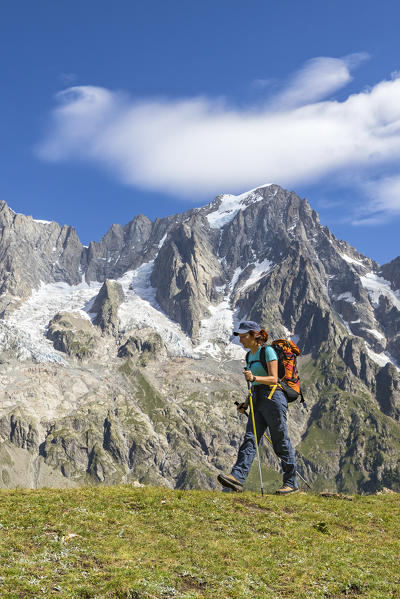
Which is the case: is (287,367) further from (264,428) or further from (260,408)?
(264,428)

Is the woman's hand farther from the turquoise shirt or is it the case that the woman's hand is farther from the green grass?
the green grass

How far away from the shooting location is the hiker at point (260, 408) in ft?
62.2

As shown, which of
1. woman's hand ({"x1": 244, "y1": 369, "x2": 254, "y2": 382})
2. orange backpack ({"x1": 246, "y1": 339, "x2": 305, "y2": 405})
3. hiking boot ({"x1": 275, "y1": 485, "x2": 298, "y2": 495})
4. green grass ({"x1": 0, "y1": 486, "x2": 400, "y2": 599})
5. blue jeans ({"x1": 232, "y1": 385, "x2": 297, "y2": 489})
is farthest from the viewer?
hiking boot ({"x1": 275, "y1": 485, "x2": 298, "y2": 495})

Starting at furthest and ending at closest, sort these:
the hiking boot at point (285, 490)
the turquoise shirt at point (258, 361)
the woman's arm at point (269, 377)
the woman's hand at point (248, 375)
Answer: the hiking boot at point (285, 490)
the turquoise shirt at point (258, 361)
the woman's arm at point (269, 377)
the woman's hand at point (248, 375)

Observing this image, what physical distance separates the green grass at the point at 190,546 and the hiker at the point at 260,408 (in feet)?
3.55

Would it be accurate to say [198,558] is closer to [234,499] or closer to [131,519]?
[131,519]

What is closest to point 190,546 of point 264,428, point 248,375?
point 248,375

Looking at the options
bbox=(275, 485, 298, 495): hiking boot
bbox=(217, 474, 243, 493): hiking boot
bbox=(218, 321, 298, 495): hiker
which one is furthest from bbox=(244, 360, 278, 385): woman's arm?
bbox=(275, 485, 298, 495): hiking boot

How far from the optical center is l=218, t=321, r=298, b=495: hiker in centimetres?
1895

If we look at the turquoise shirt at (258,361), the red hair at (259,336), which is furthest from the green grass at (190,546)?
the red hair at (259,336)

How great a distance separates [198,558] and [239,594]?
217 cm

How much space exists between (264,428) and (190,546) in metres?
6.83

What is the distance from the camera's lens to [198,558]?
1316 centimetres

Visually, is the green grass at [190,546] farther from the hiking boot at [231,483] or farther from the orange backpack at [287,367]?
the orange backpack at [287,367]
